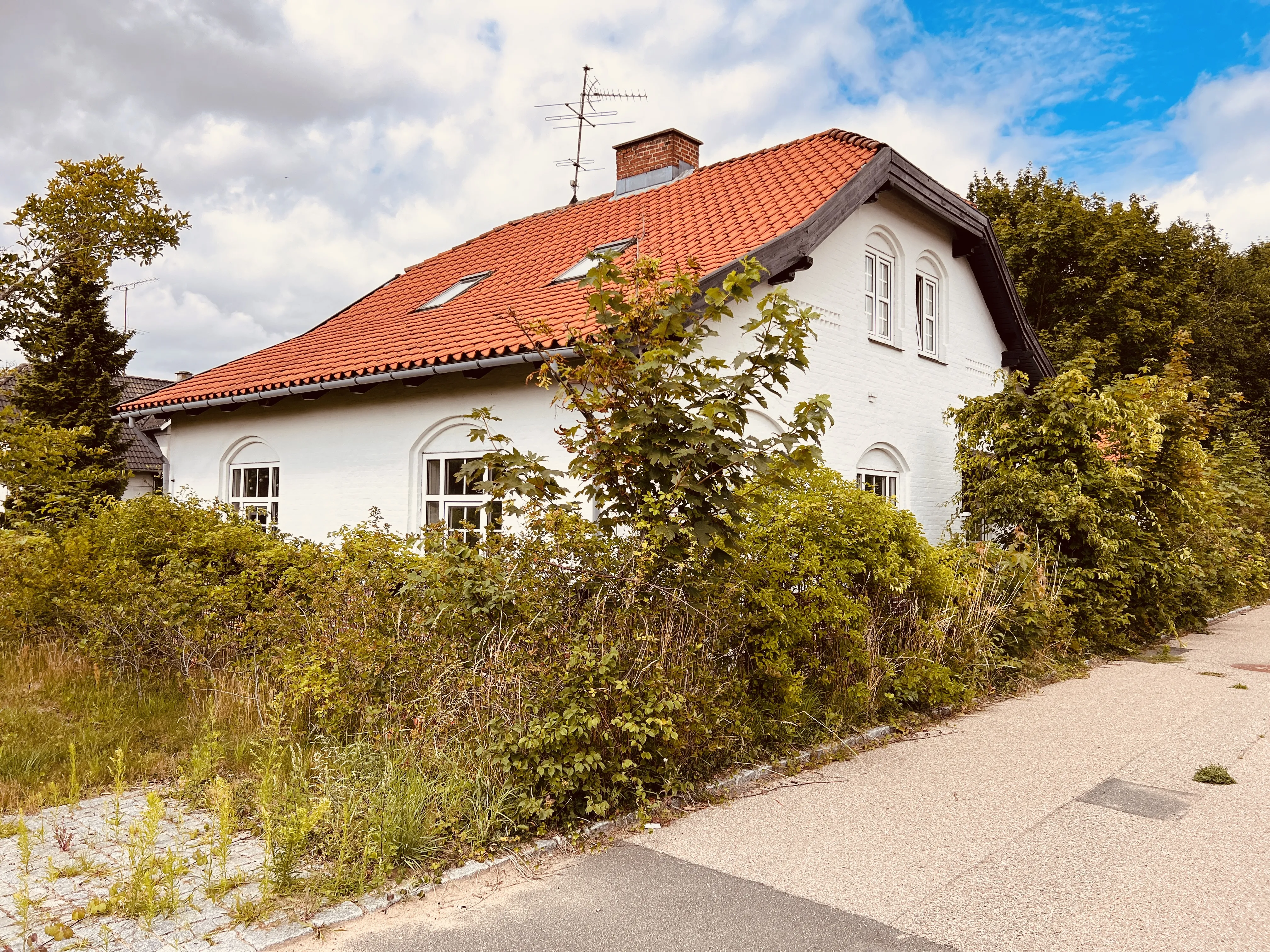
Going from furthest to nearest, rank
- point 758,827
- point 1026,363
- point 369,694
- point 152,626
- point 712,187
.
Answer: point 1026,363 → point 712,187 → point 152,626 → point 369,694 → point 758,827

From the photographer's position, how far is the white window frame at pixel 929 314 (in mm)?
13164

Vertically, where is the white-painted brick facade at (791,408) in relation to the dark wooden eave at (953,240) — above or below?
below

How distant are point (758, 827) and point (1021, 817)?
156 cm

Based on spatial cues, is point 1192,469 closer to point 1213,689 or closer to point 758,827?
point 1213,689

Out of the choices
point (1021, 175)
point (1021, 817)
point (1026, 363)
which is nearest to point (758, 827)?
point (1021, 817)

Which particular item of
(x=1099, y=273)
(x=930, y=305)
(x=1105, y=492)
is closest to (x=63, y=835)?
(x=1105, y=492)

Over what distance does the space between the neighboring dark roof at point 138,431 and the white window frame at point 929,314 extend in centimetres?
1335

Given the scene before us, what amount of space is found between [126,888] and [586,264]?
942cm

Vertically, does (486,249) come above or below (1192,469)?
above

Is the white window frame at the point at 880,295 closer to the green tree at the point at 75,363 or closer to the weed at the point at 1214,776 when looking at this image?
the weed at the point at 1214,776

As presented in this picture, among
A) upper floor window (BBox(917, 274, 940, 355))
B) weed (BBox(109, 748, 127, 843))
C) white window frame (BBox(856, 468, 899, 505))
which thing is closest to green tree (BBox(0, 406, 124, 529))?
weed (BBox(109, 748, 127, 843))

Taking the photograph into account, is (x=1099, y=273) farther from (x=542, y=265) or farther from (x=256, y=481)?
(x=256, y=481)

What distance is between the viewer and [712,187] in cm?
1325

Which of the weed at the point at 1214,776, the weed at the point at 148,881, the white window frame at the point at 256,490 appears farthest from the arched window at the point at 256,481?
the weed at the point at 1214,776
